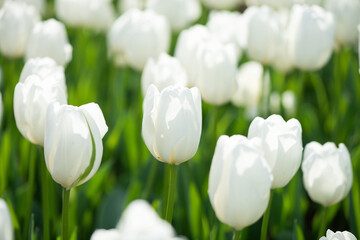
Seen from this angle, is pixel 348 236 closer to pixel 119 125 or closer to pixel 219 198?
pixel 219 198

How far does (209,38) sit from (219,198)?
2.93 ft

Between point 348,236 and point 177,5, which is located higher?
point 177,5

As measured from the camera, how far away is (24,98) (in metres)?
1.23

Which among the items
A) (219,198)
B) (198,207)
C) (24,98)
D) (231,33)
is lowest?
(198,207)

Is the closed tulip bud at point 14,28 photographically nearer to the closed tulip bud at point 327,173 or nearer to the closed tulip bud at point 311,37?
the closed tulip bud at point 311,37

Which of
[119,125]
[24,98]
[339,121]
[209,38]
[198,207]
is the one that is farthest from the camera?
[339,121]

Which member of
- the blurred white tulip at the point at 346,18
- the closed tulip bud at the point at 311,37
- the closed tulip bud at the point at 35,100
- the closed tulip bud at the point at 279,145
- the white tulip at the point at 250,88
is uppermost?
the closed tulip bud at the point at 35,100

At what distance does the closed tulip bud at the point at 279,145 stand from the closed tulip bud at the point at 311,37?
0.79 metres

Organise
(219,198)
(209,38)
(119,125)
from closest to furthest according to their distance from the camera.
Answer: (219,198), (209,38), (119,125)

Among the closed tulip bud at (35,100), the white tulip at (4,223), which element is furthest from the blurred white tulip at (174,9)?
the white tulip at (4,223)

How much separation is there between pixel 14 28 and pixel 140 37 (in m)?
0.48

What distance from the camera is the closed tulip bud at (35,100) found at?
1220mm

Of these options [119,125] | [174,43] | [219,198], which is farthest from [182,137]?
[174,43]

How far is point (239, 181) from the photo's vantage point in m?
0.97
